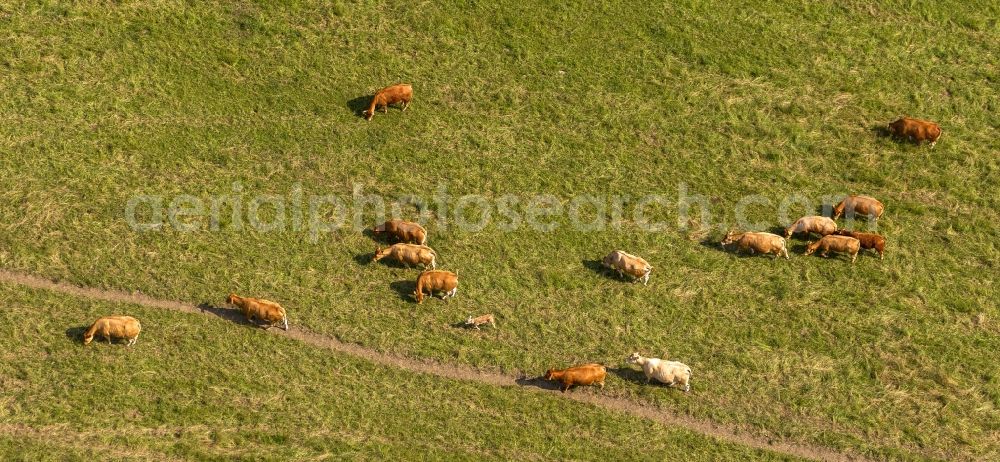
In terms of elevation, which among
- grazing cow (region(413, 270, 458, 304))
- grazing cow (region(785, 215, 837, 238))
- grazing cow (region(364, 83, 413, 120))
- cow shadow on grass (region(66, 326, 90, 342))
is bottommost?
cow shadow on grass (region(66, 326, 90, 342))

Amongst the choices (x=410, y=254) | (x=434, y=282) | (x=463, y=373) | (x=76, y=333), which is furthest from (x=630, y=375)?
(x=76, y=333)

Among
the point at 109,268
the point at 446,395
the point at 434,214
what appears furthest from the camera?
the point at 434,214

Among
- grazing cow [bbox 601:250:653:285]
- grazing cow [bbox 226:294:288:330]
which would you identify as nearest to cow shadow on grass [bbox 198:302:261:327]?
grazing cow [bbox 226:294:288:330]

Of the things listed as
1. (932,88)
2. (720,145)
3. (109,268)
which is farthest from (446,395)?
(932,88)

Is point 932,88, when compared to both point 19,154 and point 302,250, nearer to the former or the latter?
point 302,250

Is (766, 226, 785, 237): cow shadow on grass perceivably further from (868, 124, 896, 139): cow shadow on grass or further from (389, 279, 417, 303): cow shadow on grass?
(389, 279, 417, 303): cow shadow on grass

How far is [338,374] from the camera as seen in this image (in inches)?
893

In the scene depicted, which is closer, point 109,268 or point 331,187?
point 109,268

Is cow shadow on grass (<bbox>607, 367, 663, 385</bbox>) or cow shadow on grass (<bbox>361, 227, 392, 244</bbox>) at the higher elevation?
cow shadow on grass (<bbox>361, 227, 392, 244</bbox>)

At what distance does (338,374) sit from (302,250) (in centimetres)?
384

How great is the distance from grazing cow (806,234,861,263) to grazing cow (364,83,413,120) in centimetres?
1145

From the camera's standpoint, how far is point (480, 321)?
926 inches

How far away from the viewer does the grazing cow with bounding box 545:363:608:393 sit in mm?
22406

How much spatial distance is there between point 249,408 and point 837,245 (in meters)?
14.6
